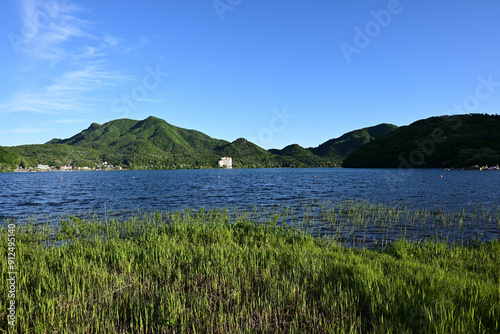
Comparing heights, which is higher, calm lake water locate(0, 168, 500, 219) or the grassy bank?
the grassy bank

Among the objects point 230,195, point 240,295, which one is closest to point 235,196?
point 230,195

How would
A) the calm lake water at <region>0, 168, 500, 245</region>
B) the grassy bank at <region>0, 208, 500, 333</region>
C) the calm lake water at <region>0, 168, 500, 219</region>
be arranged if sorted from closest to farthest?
the grassy bank at <region>0, 208, 500, 333</region>
the calm lake water at <region>0, 168, 500, 245</region>
the calm lake water at <region>0, 168, 500, 219</region>

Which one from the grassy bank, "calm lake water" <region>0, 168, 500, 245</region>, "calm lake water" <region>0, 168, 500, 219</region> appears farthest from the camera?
"calm lake water" <region>0, 168, 500, 219</region>

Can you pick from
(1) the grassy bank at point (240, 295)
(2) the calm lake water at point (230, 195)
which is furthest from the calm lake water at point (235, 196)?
(1) the grassy bank at point (240, 295)

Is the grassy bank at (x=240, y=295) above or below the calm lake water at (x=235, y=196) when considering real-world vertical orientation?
above

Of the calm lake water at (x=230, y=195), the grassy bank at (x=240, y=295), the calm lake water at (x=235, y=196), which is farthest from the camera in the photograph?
the calm lake water at (x=230, y=195)

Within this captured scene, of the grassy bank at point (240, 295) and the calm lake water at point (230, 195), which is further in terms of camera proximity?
the calm lake water at point (230, 195)

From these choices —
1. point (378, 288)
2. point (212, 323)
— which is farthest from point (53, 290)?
point (378, 288)

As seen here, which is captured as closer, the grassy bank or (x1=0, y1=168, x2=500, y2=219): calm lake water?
the grassy bank

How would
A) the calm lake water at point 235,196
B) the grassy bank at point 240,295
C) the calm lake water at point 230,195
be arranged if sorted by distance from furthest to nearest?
the calm lake water at point 230,195 → the calm lake water at point 235,196 → the grassy bank at point 240,295

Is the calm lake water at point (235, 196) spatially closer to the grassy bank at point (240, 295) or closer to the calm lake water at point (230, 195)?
the calm lake water at point (230, 195)

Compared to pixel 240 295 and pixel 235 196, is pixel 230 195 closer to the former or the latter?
pixel 235 196

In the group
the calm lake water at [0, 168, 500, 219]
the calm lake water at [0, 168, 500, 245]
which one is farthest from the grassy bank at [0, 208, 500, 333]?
the calm lake water at [0, 168, 500, 219]

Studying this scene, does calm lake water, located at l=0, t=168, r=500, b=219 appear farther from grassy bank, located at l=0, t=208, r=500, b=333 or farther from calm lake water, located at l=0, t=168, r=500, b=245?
grassy bank, located at l=0, t=208, r=500, b=333
